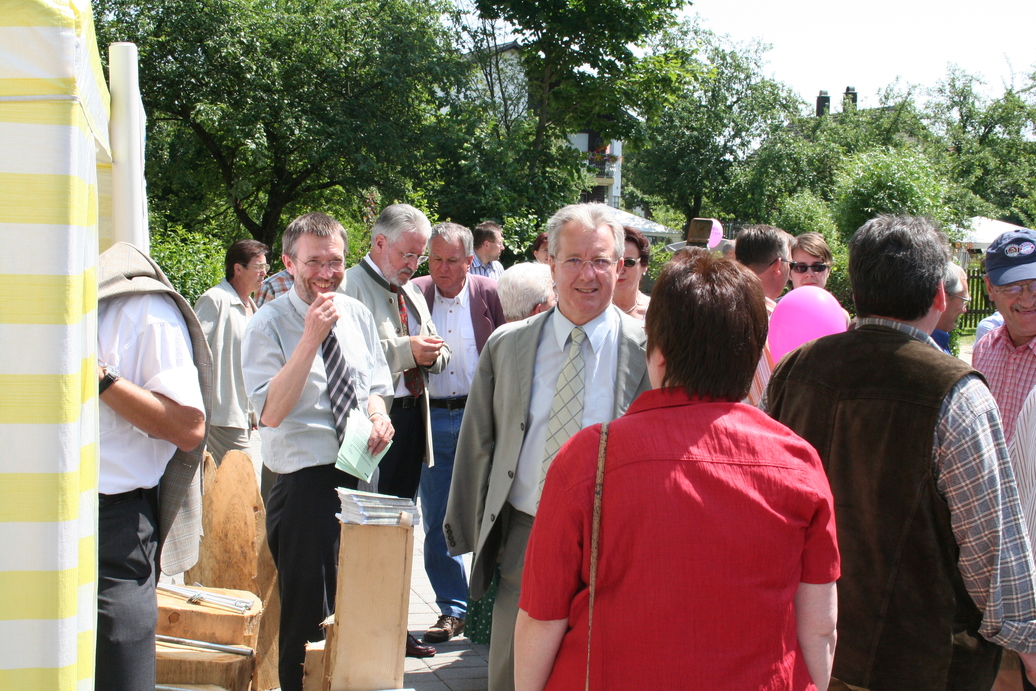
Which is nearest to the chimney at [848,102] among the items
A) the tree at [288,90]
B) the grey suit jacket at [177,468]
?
the tree at [288,90]

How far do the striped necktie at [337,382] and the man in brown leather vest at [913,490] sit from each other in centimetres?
173

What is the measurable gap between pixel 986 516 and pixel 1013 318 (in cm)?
159

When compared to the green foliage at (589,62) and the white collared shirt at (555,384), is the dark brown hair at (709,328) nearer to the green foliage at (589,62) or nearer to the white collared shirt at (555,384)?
the white collared shirt at (555,384)

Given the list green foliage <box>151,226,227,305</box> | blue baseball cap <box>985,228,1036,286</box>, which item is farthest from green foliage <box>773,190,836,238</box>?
blue baseball cap <box>985,228,1036,286</box>

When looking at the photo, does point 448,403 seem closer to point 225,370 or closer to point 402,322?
point 402,322

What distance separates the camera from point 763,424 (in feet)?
5.84

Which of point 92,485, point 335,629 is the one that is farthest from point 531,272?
point 92,485

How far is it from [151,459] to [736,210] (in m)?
46.6

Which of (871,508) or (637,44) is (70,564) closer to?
(871,508)

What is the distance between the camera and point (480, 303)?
5.06 meters

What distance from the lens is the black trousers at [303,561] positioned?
334cm

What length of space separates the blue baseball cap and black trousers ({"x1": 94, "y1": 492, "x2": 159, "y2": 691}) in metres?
3.20

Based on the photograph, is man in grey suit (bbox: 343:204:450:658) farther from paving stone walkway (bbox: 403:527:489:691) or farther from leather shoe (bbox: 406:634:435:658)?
paving stone walkway (bbox: 403:527:489:691)

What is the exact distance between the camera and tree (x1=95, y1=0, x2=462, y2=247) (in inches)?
878
